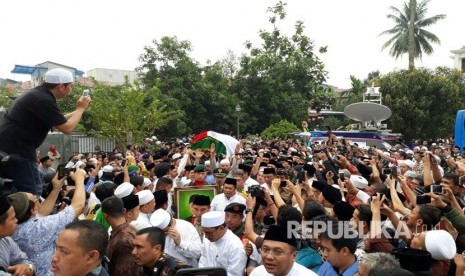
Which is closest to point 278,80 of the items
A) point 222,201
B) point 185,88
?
point 185,88

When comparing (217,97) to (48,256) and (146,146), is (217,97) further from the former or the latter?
(48,256)

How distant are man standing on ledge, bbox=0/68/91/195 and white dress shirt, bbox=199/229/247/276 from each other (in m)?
1.85

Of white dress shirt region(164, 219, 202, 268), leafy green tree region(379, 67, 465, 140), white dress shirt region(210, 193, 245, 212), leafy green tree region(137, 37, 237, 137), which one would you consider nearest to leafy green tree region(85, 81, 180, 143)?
leafy green tree region(137, 37, 237, 137)

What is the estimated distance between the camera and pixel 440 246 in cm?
374

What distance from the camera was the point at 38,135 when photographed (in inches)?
174

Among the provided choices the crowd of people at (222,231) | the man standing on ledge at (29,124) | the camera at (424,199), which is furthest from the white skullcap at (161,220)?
the camera at (424,199)

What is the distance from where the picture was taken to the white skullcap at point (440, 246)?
12.3 ft

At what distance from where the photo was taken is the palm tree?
41344mm

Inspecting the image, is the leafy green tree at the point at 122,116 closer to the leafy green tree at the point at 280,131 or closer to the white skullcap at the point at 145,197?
the leafy green tree at the point at 280,131

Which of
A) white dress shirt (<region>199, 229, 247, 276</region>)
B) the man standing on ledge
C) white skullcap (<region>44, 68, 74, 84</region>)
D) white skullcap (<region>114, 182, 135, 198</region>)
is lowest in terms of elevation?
white dress shirt (<region>199, 229, 247, 276</region>)

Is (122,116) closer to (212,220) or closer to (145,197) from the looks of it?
(145,197)

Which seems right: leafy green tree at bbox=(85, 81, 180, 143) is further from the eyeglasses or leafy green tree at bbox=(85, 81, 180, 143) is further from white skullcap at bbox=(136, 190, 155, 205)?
the eyeglasses

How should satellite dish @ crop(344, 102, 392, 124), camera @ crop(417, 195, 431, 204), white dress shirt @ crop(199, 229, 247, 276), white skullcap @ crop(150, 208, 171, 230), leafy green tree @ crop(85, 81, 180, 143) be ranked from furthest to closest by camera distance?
leafy green tree @ crop(85, 81, 180, 143) → satellite dish @ crop(344, 102, 392, 124) → camera @ crop(417, 195, 431, 204) → white skullcap @ crop(150, 208, 171, 230) → white dress shirt @ crop(199, 229, 247, 276)

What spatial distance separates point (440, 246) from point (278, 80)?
3037cm
